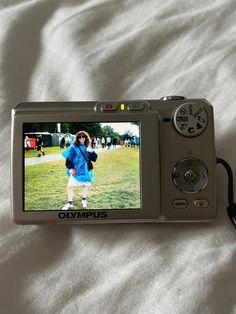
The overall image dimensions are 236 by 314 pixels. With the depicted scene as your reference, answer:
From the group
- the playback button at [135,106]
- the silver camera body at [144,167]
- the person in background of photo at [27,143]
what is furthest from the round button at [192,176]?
the person in background of photo at [27,143]

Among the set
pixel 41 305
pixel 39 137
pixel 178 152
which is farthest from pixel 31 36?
pixel 41 305

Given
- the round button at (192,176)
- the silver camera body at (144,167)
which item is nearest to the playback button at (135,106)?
the silver camera body at (144,167)

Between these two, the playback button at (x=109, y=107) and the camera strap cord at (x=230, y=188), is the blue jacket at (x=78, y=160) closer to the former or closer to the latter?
the playback button at (x=109, y=107)

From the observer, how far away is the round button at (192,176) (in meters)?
0.72

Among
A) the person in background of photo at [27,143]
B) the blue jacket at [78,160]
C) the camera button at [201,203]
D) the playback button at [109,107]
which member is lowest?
→ the camera button at [201,203]

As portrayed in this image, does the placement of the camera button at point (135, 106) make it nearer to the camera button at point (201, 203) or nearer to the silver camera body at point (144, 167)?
the silver camera body at point (144, 167)

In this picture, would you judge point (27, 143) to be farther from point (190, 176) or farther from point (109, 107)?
point (190, 176)

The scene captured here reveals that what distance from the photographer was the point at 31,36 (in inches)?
34.6

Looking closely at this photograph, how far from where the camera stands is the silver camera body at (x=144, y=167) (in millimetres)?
709

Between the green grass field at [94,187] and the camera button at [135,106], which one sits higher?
the camera button at [135,106]

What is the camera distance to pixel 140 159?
2.34 ft

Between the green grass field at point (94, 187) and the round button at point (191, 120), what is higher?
the round button at point (191, 120)

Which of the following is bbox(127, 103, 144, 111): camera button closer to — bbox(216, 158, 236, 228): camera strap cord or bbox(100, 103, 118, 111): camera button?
bbox(100, 103, 118, 111): camera button

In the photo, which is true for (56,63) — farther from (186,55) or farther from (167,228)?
(167,228)
